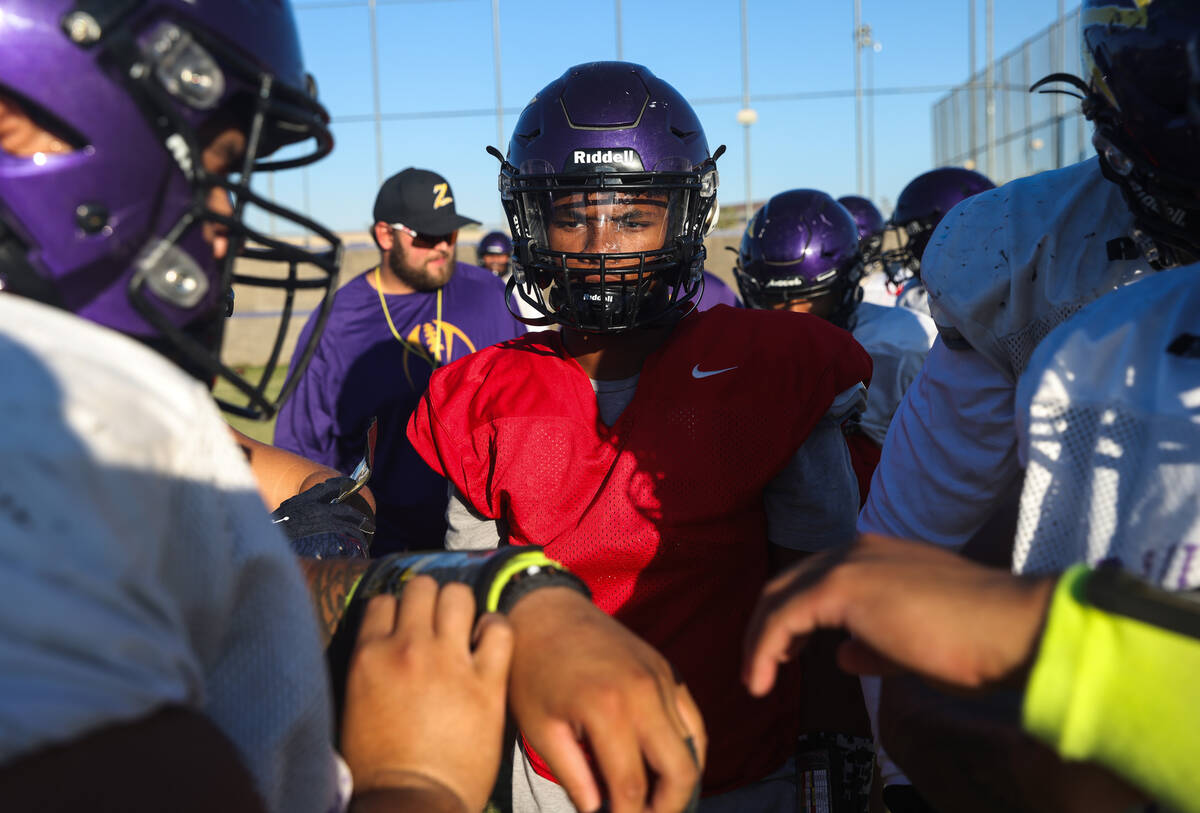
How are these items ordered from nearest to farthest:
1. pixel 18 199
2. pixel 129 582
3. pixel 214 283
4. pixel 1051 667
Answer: pixel 129 582, pixel 1051 667, pixel 18 199, pixel 214 283

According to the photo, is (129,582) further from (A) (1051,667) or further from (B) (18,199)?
(A) (1051,667)

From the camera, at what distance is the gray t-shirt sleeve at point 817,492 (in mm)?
2104

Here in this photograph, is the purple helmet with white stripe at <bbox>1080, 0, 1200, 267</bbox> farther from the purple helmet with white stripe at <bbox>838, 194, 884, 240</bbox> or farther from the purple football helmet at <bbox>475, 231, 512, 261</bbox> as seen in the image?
the purple football helmet at <bbox>475, 231, 512, 261</bbox>

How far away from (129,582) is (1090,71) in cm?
181

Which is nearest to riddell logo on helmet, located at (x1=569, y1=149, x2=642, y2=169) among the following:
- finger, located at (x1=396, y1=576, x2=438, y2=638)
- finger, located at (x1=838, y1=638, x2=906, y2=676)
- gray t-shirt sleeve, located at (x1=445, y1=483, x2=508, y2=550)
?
gray t-shirt sleeve, located at (x1=445, y1=483, x2=508, y2=550)

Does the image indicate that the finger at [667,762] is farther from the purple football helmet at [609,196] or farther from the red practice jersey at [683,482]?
the purple football helmet at [609,196]

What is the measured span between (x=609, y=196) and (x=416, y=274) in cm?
295

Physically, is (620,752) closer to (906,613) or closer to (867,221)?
(906,613)

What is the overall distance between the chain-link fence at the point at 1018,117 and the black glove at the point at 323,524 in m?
18.5

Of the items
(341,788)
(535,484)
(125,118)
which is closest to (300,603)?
(341,788)

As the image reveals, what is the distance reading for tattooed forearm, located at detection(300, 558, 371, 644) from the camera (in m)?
1.44

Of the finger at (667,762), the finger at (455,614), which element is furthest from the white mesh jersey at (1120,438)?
the finger at (455,614)

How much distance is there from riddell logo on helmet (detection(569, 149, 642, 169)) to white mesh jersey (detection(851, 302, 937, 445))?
6.63ft

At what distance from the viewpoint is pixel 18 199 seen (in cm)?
116
